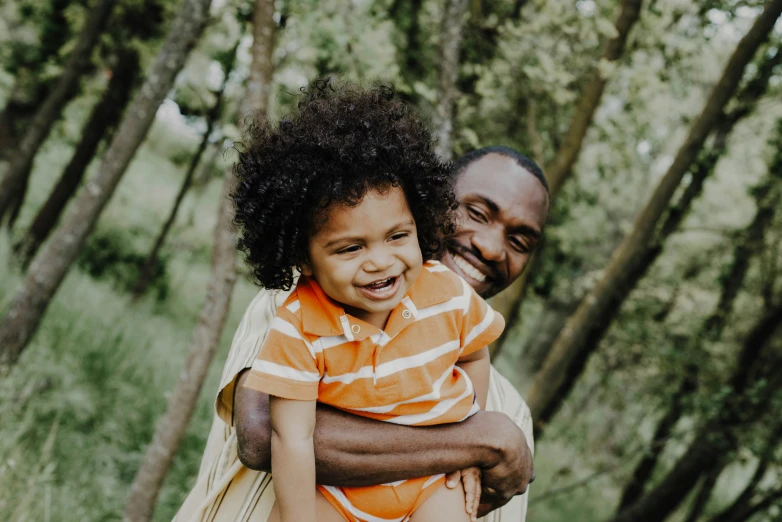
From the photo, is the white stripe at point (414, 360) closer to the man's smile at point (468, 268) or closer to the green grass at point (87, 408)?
the man's smile at point (468, 268)

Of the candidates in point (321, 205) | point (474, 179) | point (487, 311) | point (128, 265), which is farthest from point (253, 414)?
point (128, 265)

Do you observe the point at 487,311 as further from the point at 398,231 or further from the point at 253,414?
the point at 253,414

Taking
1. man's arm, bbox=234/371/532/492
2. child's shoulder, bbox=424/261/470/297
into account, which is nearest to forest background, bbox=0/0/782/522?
child's shoulder, bbox=424/261/470/297

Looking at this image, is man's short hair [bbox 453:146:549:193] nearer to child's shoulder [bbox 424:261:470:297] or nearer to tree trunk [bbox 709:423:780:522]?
child's shoulder [bbox 424:261:470:297]

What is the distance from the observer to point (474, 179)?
2762 millimetres

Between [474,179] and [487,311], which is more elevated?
[474,179]

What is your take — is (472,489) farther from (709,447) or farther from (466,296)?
(709,447)

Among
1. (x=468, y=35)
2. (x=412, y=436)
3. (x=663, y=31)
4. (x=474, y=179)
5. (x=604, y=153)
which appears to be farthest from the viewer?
(x=604, y=153)

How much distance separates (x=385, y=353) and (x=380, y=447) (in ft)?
0.89

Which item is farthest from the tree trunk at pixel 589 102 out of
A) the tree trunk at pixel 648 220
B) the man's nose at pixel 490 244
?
the man's nose at pixel 490 244

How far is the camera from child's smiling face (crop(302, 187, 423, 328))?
64.7 inches

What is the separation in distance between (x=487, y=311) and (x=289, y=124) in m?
0.85

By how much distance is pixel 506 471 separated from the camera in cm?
190

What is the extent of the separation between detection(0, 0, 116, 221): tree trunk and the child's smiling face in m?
5.76
